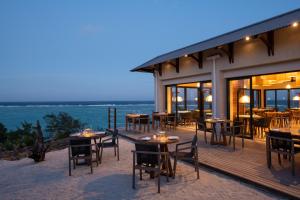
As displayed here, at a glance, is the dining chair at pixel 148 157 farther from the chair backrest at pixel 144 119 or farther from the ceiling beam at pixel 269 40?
the chair backrest at pixel 144 119

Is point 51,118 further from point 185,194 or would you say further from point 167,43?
point 167,43

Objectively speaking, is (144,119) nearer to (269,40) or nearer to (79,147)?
(79,147)

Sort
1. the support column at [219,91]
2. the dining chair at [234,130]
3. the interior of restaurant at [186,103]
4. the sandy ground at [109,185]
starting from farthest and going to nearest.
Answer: the interior of restaurant at [186,103]
the support column at [219,91]
the dining chair at [234,130]
the sandy ground at [109,185]

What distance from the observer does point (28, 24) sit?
157 feet

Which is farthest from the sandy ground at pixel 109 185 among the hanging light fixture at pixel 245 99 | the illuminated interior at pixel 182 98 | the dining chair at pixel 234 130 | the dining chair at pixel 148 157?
the illuminated interior at pixel 182 98

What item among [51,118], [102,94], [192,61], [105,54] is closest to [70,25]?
[105,54]

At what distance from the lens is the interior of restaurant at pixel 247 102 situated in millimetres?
7969

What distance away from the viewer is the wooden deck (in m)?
3.56

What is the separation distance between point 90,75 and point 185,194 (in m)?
73.6

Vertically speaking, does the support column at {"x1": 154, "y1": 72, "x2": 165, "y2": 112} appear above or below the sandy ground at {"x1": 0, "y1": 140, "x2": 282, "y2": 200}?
above

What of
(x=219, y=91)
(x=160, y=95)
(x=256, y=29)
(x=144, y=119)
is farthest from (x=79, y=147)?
(x=160, y=95)

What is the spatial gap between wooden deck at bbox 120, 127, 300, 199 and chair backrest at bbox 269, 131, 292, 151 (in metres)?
0.43

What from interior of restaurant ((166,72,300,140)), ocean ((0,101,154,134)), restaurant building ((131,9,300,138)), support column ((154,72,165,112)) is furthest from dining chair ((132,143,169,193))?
support column ((154,72,165,112))

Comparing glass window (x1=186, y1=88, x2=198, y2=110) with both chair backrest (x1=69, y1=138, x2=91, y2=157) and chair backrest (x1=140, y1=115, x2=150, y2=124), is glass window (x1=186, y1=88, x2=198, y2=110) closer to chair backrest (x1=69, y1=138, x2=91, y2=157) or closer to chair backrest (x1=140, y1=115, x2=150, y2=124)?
chair backrest (x1=140, y1=115, x2=150, y2=124)
